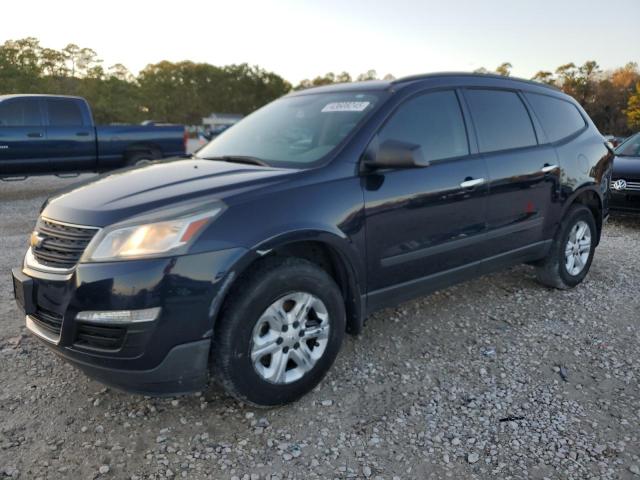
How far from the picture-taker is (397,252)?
10.2ft

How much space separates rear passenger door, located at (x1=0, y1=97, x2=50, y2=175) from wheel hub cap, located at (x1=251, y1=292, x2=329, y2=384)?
894 cm

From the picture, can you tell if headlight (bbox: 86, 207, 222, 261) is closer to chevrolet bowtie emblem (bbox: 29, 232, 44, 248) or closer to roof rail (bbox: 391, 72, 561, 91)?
chevrolet bowtie emblem (bbox: 29, 232, 44, 248)

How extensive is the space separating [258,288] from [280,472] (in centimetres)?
83

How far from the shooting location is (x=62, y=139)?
9.85 metres

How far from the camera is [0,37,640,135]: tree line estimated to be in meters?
29.8

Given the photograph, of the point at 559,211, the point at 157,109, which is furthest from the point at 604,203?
the point at 157,109

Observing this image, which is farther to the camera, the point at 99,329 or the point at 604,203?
the point at 604,203

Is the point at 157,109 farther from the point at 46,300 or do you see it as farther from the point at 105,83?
the point at 46,300

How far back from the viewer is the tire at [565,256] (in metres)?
4.38

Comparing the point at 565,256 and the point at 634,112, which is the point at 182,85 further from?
the point at 565,256

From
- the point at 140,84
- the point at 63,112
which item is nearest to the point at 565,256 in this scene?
the point at 63,112

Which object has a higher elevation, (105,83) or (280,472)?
(105,83)

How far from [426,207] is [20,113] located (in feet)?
30.4

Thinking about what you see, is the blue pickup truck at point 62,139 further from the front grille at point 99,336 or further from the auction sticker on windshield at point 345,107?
the front grille at point 99,336
